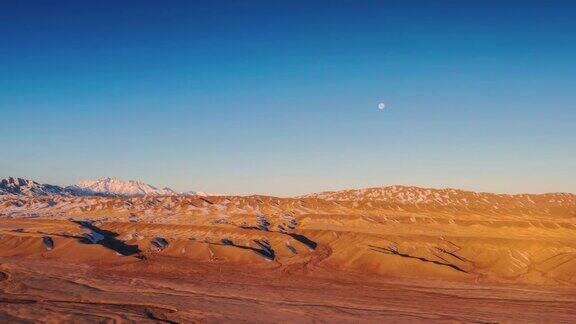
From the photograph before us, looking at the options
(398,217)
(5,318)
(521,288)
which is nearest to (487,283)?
(521,288)

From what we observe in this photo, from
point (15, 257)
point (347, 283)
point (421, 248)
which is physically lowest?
point (15, 257)

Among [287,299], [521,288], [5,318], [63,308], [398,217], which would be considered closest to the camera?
[5,318]

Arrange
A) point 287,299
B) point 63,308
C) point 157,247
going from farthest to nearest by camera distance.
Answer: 1. point 157,247
2. point 287,299
3. point 63,308

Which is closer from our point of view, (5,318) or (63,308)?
(5,318)

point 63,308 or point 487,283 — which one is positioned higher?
point 487,283

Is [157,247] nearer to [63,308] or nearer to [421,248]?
[63,308]

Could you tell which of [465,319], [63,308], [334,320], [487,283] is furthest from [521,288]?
[63,308]
